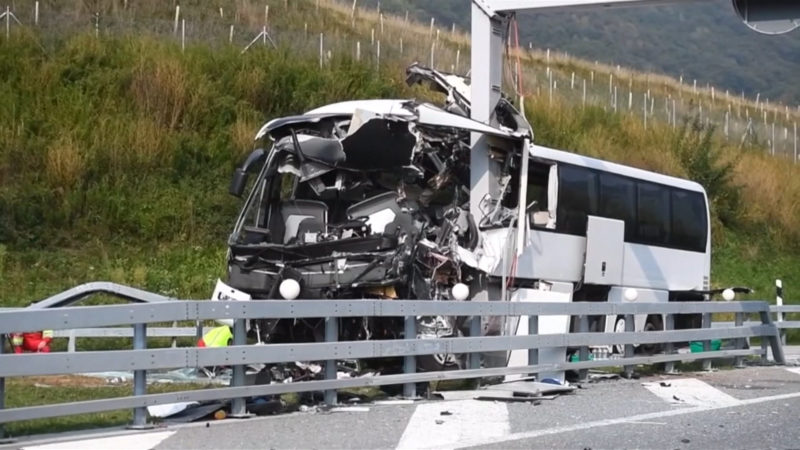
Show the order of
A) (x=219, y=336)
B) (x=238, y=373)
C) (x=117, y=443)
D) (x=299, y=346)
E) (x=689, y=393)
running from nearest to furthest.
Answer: (x=117, y=443)
(x=238, y=373)
(x=299, y=346)
(x=689, y=393)
(x=219, y=336)

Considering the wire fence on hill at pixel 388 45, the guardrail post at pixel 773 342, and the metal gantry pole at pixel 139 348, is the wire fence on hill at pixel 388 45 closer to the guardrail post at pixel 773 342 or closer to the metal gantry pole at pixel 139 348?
the guardrail post at pixel 773 342

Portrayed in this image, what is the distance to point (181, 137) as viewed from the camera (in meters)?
27.2

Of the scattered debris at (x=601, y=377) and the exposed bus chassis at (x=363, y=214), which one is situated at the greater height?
the exposed bus chassis at (x=363, y=214)

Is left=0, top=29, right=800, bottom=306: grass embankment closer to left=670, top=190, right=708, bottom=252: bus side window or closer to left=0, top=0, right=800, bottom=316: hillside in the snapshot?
left=0, top=0, right=800, bottom=316: hillside

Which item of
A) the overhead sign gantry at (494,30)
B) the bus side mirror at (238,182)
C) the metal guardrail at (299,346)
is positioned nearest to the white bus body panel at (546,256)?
the overhead sign gantry at (494,30)

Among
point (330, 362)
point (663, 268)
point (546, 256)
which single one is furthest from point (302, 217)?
point (663, 268)

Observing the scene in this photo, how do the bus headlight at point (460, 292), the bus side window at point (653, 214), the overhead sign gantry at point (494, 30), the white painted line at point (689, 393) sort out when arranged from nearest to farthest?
1. the white painted line at point (689, 393)
2. the bus headlight at point (460, 292)
3. the overhead sign gantry at point (494, 30)
4. the bus side window at point (653, 214)

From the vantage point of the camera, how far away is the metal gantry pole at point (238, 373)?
9641 mm

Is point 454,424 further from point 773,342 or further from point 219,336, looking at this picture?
point 773,342

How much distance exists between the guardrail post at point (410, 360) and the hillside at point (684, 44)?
116m

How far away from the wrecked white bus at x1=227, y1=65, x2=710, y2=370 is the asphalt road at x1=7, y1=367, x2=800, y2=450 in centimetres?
215

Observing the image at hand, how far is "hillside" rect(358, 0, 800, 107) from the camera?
132 meters

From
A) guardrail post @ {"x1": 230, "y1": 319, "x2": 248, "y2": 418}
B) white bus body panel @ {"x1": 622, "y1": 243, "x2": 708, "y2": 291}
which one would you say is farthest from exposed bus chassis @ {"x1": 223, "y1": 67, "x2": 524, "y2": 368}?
white bus body panel @ {"x1": 622, "y1": 243, "x2": 708, "y2": 291}

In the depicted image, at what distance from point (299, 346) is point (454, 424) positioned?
5.01ft
